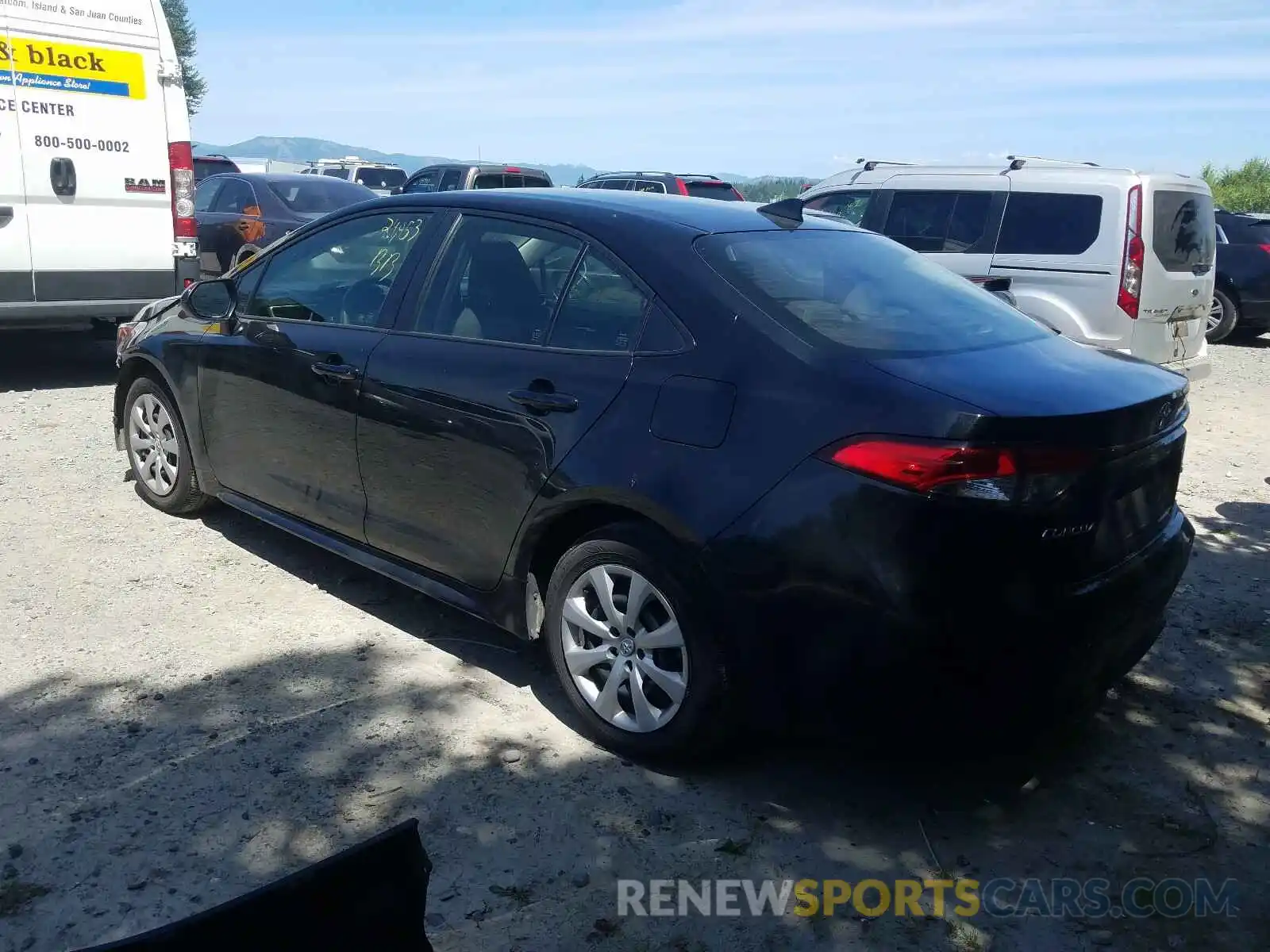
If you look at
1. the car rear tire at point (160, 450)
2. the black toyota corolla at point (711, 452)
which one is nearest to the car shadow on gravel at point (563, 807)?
the black toyota corolla at point (711, 452)

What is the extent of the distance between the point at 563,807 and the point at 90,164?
6.95m

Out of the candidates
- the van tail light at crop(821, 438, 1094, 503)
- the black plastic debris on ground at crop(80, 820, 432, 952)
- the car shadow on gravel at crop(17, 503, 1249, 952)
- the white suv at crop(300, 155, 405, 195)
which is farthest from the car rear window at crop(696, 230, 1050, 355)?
the white suv at crop(300, 155, 405, 195)

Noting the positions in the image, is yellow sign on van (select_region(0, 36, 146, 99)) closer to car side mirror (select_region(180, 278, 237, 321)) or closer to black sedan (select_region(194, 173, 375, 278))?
car side mirror (select_region(180, 278, 237, 321))

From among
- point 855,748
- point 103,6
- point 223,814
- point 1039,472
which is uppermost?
point 103,6

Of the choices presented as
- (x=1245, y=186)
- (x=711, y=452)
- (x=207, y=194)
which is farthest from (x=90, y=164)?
(x=1245, y=186)

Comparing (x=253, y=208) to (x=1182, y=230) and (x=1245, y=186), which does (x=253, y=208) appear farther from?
(x=1245, y=186)

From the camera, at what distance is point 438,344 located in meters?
4.07

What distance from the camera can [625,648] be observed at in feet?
11.5

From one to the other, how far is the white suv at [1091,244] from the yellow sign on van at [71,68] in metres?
6.33

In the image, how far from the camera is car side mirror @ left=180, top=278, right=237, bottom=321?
5.09m

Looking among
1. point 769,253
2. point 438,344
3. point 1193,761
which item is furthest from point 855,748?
point 438,344

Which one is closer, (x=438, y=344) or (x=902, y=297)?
(x=902, y=297)

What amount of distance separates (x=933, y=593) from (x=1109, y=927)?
0.97 metres

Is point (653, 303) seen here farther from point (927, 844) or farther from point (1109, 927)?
point (1109, 927)
